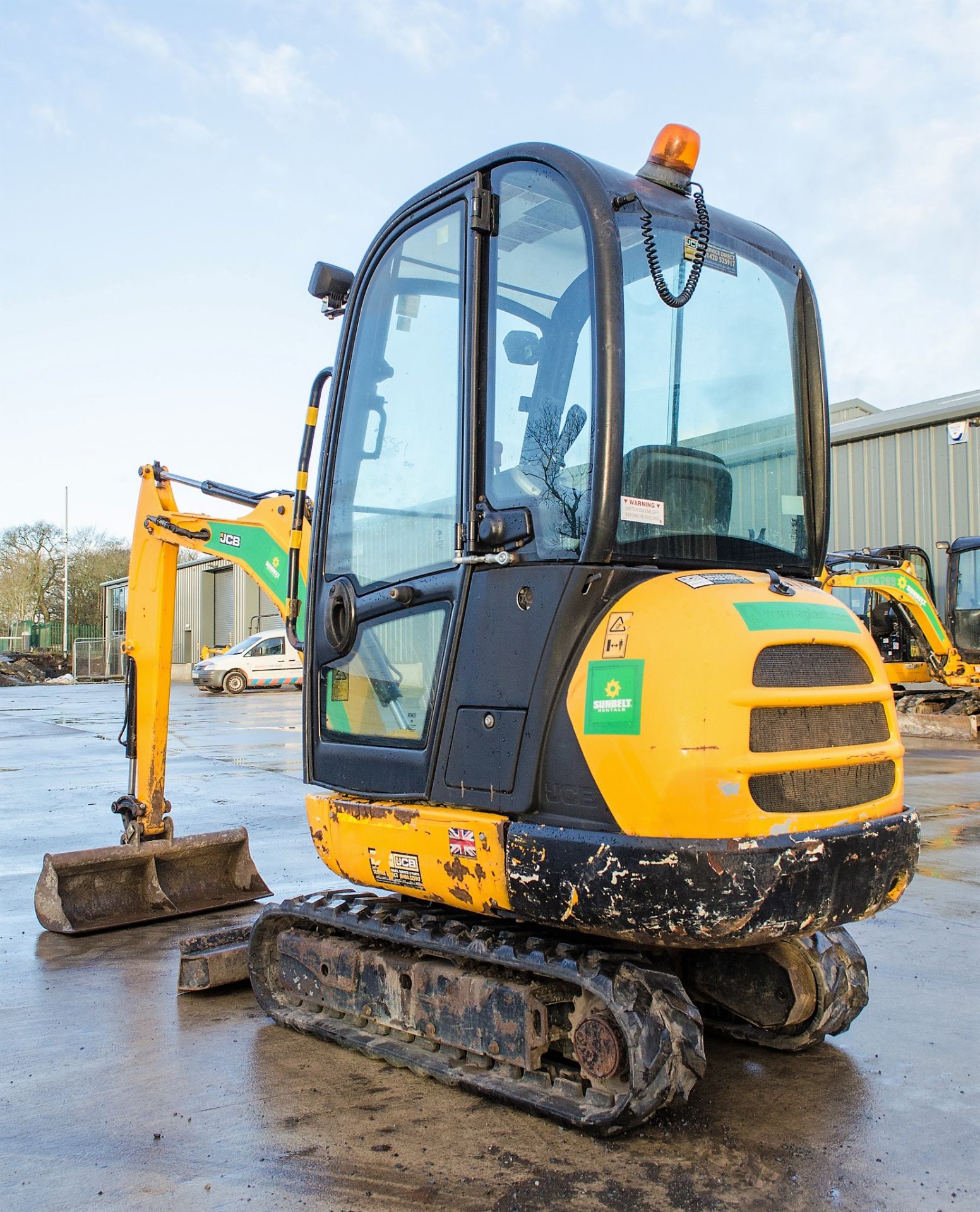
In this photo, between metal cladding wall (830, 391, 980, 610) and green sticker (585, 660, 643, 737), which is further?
metal cladding wall (830, 391, 980, 610)

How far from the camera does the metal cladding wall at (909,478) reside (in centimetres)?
2147

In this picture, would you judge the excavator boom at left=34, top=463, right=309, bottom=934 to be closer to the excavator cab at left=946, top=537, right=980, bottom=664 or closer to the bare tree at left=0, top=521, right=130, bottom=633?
the excavator cab at left=946, top=537, right=980, bottom=664

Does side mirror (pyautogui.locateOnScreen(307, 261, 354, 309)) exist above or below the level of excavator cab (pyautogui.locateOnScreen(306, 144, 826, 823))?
above

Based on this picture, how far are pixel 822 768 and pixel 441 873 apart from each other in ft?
3.83

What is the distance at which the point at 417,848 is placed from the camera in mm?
3449

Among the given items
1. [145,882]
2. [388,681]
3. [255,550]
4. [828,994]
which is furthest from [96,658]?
[828,994]

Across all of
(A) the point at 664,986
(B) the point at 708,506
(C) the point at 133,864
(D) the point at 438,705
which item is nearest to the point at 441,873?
(D) the point at 438,705

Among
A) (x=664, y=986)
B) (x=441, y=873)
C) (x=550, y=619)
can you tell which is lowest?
(x=664, y=986)

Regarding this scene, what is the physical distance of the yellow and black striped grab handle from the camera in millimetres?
4273

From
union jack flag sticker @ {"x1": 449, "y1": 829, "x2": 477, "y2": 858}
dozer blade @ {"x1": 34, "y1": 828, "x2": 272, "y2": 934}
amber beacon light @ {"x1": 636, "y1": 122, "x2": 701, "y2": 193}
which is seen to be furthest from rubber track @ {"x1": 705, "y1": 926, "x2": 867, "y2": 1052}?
dozer blade @ {"x1": 34, "y1": 828, "x2": 272, "y2": 934}

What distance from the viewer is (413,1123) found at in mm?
3209

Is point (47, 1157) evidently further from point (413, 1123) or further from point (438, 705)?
point (438, 705)

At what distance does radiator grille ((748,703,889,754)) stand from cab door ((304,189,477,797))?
3.20ft

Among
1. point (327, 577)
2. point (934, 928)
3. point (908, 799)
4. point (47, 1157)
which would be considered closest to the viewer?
point (47, 1157)
